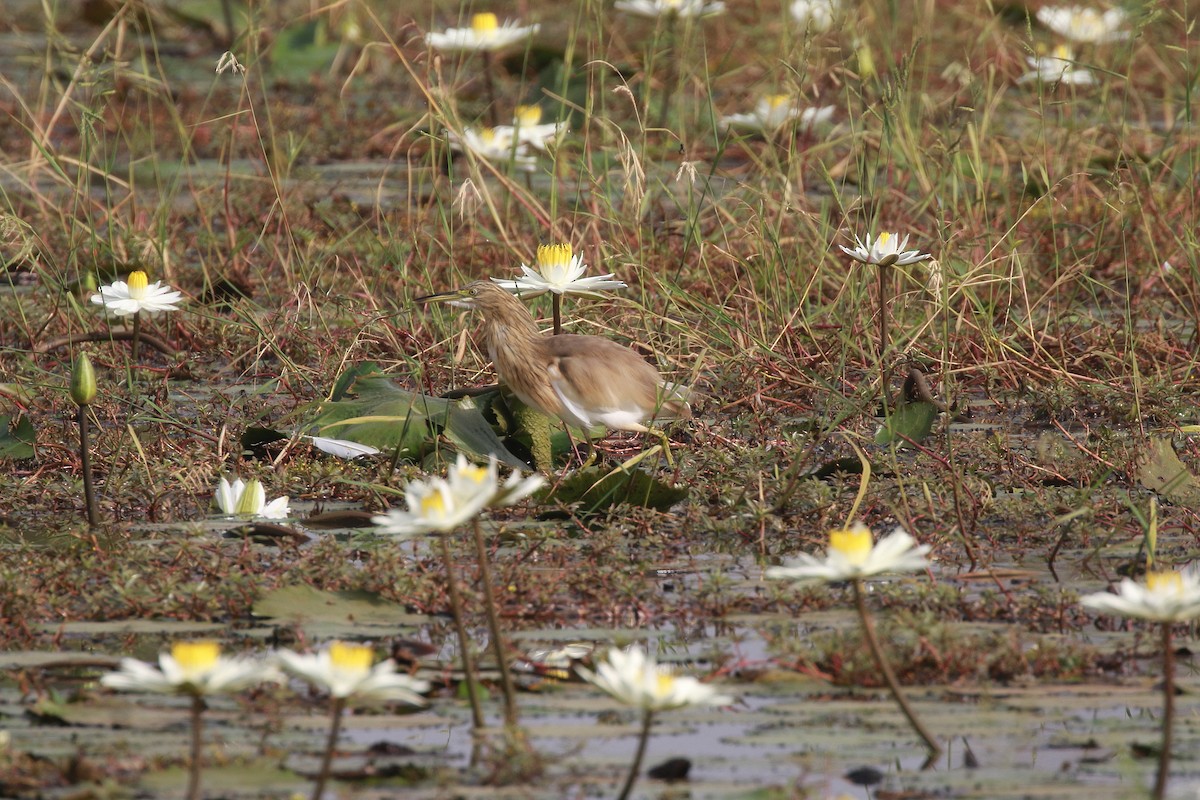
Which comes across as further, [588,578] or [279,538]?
[279,538]

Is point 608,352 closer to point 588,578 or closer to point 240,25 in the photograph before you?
point 588,578

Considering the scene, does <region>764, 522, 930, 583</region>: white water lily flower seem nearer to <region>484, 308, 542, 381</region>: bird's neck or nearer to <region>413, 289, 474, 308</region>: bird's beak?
<region>484, 308, 542, 381</region>: bird's neck

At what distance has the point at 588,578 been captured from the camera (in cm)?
326

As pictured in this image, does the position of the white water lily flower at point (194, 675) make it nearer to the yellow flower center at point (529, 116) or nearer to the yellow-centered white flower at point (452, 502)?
the yellow-centered white flower at point (452, 502)

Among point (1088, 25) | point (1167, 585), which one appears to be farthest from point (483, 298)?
point (1088, 25)

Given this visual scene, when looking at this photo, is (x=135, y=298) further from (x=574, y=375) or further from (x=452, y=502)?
(x=452, y=502)

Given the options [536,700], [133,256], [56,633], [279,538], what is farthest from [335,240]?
[536,700]

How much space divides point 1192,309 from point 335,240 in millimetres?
3037

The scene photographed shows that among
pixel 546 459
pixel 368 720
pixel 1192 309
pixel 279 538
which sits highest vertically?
pixel 1192 309

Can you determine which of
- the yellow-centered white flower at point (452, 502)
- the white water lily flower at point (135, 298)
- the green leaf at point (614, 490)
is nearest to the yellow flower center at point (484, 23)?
the white water lily flower at point (135, 298)

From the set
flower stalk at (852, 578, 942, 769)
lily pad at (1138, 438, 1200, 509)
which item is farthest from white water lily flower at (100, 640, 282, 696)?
lily pad at (1138, 438, 1200, 509)

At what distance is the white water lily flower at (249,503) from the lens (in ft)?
11.9

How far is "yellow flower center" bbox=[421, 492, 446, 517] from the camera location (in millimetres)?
2457

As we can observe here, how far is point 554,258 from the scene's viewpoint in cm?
411
